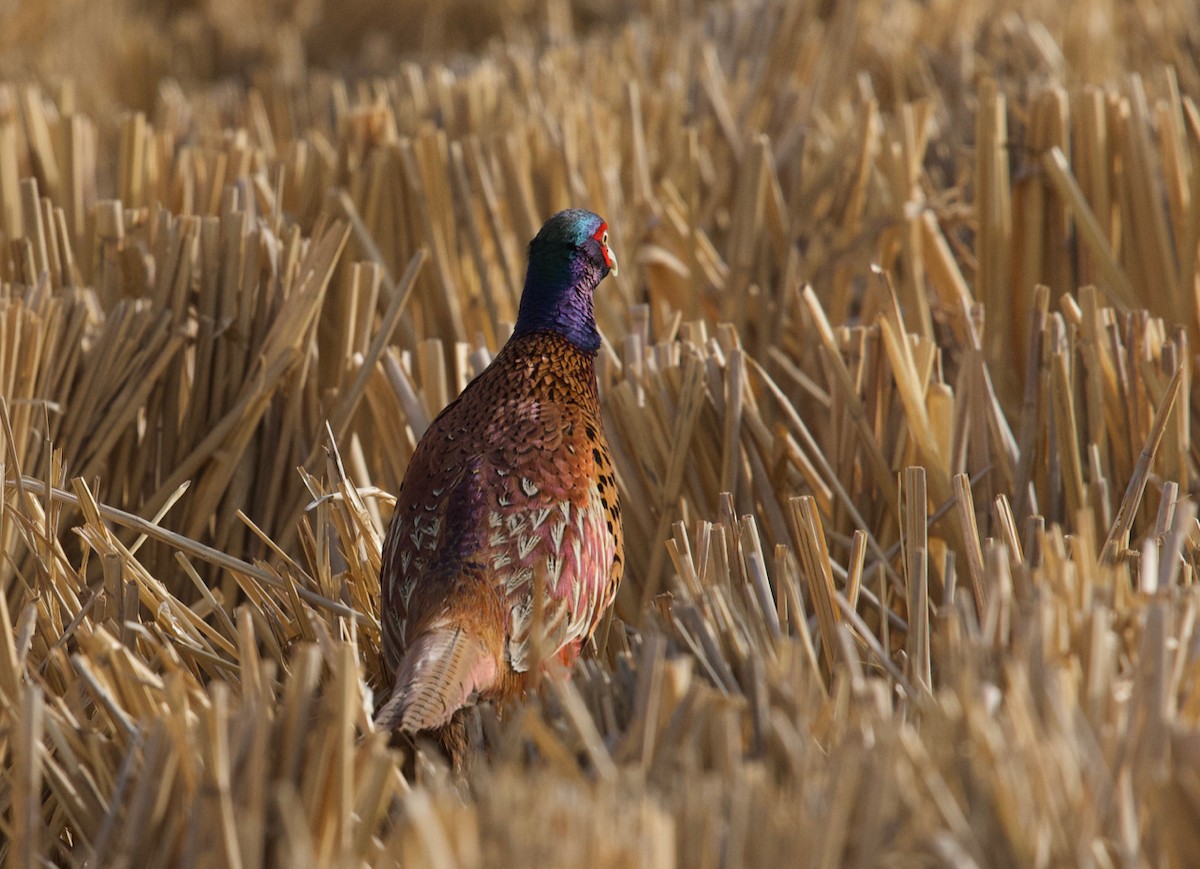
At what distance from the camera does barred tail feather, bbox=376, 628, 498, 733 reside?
155cm

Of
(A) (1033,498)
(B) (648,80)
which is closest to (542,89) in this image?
(B) (648,80)

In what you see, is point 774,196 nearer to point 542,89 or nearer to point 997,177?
point 997,177

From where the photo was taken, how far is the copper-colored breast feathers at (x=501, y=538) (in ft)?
5.82

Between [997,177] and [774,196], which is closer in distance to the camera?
[997,177]

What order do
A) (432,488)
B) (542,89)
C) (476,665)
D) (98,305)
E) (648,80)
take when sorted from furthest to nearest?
(648,80)
(542,89)
(98,305)
(432,488)
(476,665)

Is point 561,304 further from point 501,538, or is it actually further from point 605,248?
point 501,538

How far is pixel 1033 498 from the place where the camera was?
7.57 feet

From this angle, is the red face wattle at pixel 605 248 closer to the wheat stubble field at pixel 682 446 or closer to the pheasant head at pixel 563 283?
the pheasant head at pixel 563 283

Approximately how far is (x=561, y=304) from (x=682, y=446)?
32 centimetres

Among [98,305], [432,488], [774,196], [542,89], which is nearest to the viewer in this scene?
[432,488]

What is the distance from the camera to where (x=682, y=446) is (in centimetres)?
236

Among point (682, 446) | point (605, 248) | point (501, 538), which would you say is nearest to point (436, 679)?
point (501, 538)

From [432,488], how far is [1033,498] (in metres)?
1.03

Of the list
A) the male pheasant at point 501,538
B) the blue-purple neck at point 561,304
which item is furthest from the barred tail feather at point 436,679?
the blue-purple neck at point 561,304
